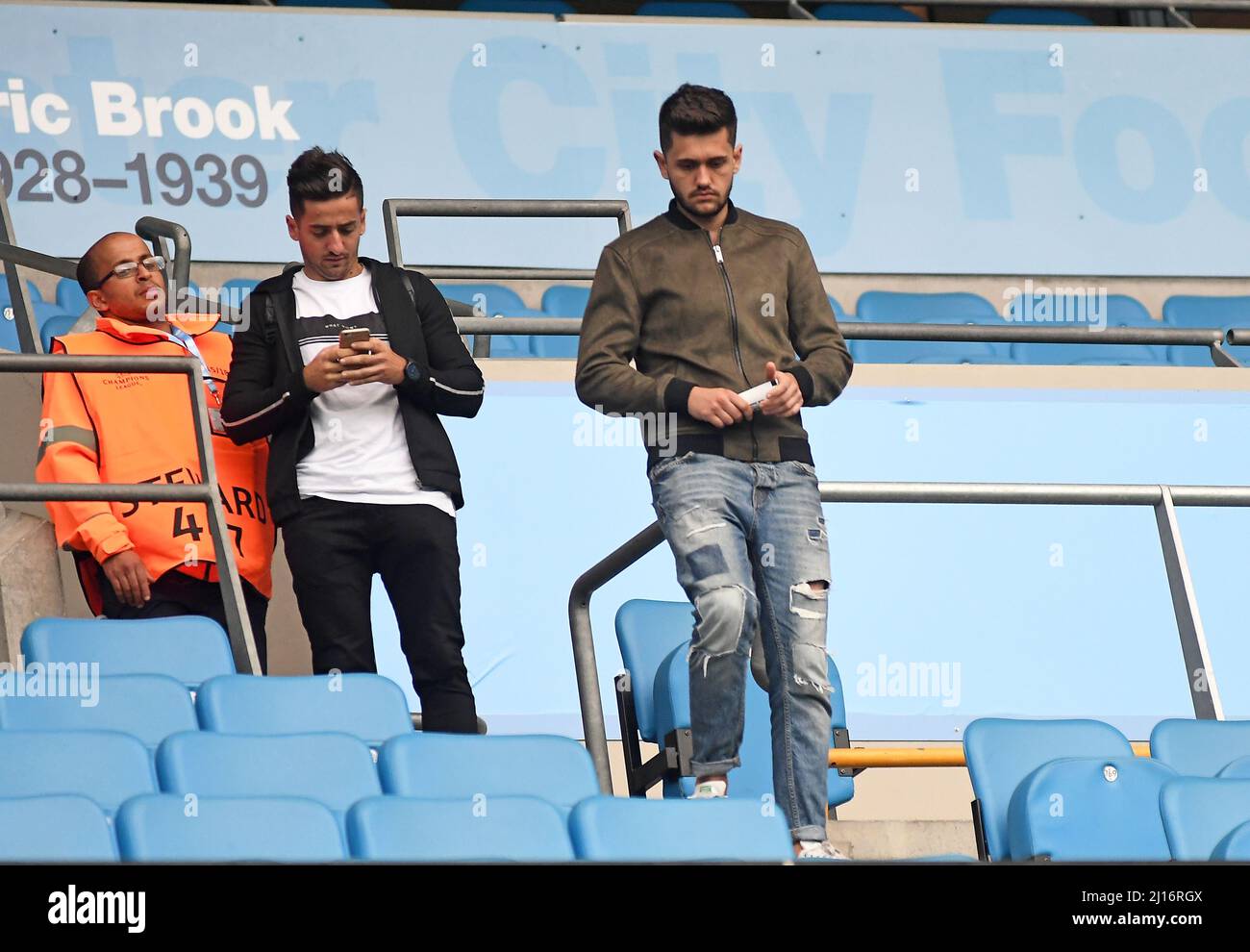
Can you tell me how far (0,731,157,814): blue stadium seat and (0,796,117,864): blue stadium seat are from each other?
0.33 m

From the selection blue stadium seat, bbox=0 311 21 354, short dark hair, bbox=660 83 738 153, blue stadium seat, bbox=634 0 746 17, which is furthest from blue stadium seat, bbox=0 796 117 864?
blue stadium seat, bbox=634 0 746 17

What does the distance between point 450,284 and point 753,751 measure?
3.87 m

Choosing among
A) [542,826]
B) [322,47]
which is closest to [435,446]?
[542,826]

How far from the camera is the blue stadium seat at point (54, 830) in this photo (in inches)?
105

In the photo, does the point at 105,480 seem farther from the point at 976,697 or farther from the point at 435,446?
the point at 976,697

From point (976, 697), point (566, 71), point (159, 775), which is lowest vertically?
point (976, 697)

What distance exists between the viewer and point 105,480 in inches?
166

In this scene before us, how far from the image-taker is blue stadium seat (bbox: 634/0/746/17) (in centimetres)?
854

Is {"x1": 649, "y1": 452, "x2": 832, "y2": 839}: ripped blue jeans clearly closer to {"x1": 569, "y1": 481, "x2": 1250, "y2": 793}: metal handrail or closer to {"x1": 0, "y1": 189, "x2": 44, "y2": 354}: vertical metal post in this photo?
{"x1": 569, "y1": 481, "x2": 1250, "y2": 793}: metal handrail

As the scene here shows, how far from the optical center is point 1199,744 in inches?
151

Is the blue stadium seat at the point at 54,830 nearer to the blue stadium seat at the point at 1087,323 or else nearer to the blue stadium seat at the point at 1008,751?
the blue stadium seat at the point at 1008,751

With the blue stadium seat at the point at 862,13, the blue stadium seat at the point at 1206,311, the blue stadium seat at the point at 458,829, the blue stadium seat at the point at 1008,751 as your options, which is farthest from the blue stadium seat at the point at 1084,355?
the blue stadium seat at the point at 458,829

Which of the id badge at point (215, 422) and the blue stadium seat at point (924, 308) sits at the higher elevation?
the blue stadium seat at point (924, 308)

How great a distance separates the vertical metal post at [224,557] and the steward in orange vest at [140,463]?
0.39 ft
